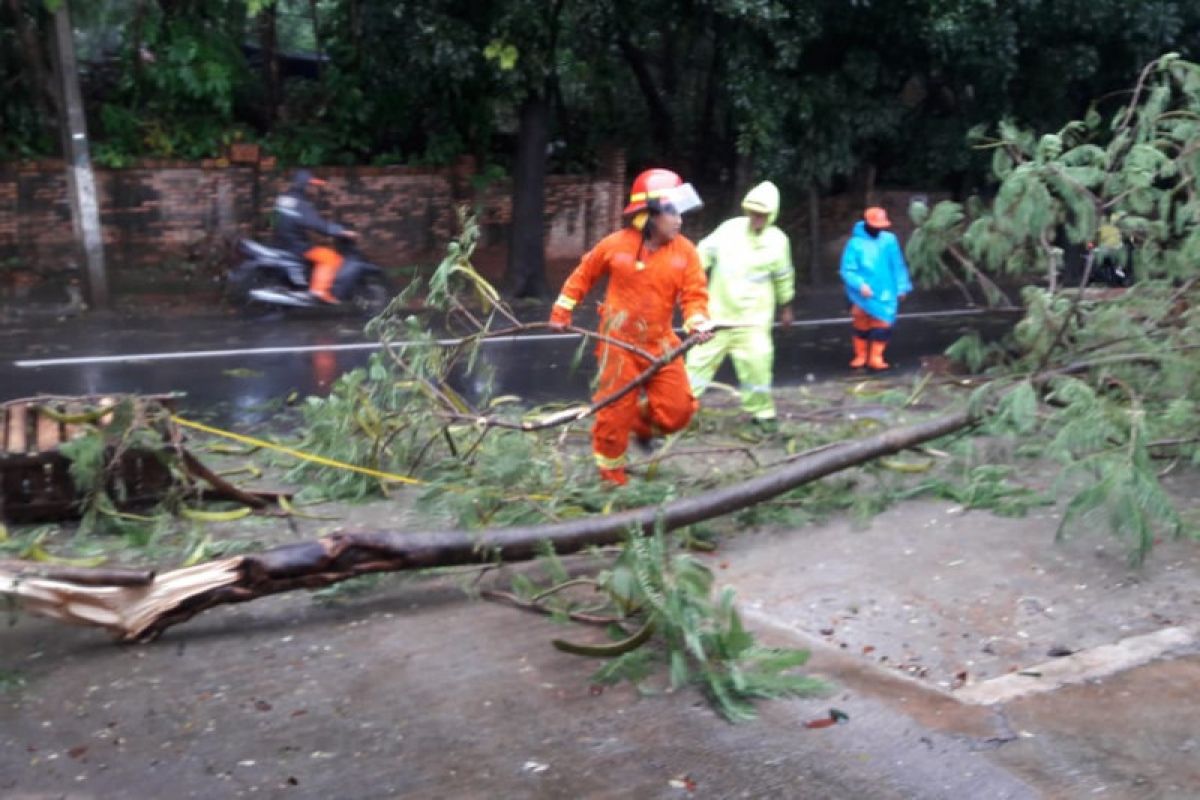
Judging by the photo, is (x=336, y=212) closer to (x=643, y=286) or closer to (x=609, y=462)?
(x=643, y=286)

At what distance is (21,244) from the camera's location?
52.5 ft

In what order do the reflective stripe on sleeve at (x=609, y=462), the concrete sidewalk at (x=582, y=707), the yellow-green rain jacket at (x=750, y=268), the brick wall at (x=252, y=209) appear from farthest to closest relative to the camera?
1. the brick wall at (x=252, y=209)
2. the yellow-green rain jacket at (x=750, y=268)
3. the reflective stripe on sleeve at (x=609, y=462)
4. the concrete sidewalk at (x=582, y=707)

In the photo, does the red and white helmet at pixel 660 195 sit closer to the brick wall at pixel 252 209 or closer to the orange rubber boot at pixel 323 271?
the orange rubber boot at pixel 323 271

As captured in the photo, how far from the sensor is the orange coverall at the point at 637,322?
709 centimetres

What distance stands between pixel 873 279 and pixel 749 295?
3461 millimetres

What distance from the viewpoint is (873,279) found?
11.9 meters

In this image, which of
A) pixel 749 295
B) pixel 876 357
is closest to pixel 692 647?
pixel 749 295

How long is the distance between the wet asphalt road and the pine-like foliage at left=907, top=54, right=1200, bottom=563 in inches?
138

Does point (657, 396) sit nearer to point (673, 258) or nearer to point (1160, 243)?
point (673, 258)

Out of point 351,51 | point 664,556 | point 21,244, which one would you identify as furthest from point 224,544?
point 351,51

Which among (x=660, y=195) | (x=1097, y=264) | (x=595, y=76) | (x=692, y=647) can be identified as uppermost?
(x=595, y=76)

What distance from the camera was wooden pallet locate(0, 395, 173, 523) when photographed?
6.38 metres

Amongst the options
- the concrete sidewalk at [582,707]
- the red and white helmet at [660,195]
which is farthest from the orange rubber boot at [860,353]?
the concrete sidewalk at [582,707]

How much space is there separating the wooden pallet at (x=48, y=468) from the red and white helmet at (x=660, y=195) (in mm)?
2421
